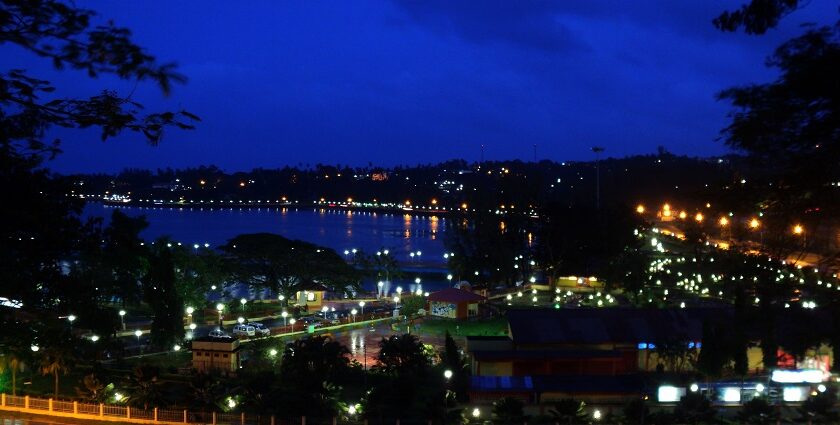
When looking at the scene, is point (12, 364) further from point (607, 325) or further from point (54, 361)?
point (607, 325)

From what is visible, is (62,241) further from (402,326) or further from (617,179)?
(617,179)

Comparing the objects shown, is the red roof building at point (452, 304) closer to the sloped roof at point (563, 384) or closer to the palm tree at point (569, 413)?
the sloped roof at point (563, 384)

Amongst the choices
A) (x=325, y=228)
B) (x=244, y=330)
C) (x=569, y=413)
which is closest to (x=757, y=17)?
(x=569, y=413)

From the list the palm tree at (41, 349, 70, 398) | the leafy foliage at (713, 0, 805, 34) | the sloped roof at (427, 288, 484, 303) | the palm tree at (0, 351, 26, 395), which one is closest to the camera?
the leafy foliage at (713, 0, 805, 34)

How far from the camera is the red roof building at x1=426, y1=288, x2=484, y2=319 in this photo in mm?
20797

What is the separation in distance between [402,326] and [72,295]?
12674mm

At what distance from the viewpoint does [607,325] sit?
49.0 feet

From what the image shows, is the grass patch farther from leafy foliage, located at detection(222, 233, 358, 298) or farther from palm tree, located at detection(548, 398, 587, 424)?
palm tree, located at detection(548, 398, 587, 424)

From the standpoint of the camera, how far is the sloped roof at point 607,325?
14.6 metres

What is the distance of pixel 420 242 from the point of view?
5866cm

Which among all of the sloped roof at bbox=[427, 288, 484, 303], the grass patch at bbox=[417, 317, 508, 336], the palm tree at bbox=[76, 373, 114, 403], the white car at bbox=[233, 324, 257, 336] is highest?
the sloped roof at bbox=[427, 288, 484, 303]

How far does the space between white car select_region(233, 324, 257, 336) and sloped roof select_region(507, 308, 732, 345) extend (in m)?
6.60

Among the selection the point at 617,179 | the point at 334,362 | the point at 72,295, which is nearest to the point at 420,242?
the point at 617,179

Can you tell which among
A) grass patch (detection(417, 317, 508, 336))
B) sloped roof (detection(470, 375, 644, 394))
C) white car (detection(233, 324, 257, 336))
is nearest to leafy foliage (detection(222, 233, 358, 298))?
grass patch (detection(417, 317, 508, 336))
